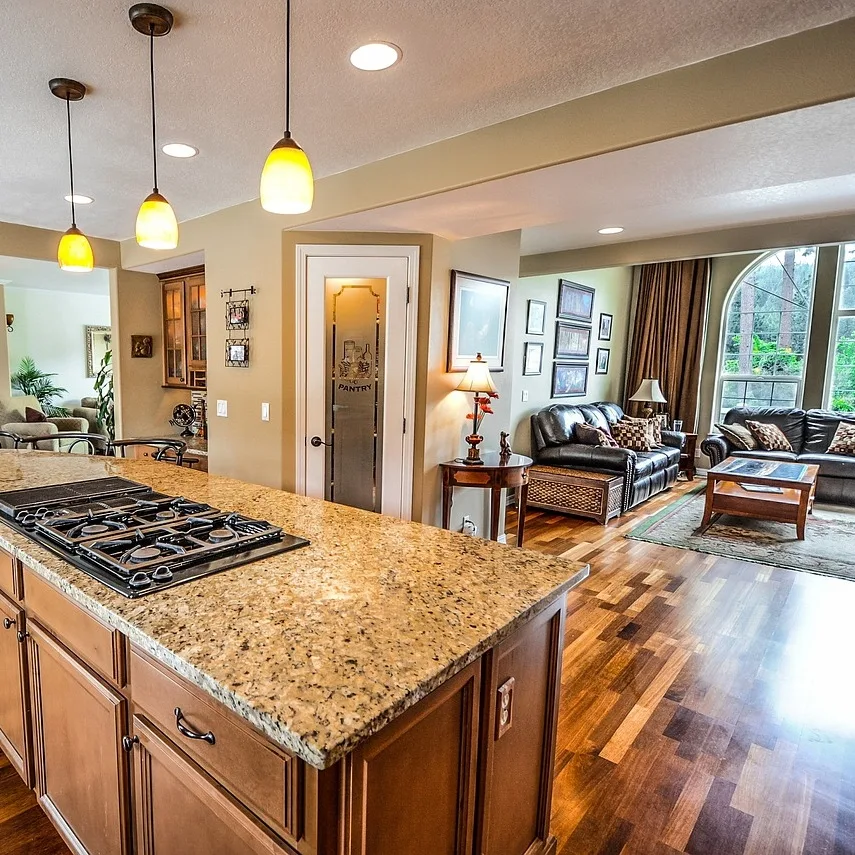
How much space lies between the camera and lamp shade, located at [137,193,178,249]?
6.20 feet

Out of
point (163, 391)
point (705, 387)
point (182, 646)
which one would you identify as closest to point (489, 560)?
point (182, 646)

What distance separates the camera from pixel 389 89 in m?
2.12

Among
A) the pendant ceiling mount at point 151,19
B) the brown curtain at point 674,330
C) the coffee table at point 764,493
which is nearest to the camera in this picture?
the pendant ceiling mount at point 151,19

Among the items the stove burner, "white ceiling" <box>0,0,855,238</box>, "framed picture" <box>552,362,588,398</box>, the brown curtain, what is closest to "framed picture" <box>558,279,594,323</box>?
"framed picture" <box>552,362,588,398</box>

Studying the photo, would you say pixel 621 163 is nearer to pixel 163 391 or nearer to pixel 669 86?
pixel 669 86

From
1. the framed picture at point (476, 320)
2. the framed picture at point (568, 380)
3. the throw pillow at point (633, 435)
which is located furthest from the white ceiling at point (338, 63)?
the throw pillow at point (633, 435)

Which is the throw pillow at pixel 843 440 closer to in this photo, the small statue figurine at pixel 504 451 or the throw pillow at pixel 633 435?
the throw pillow at pixel 633 435

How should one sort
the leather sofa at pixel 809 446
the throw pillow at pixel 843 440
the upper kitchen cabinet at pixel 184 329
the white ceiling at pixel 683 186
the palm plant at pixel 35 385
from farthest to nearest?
the palm plant at pixel 35 385
the throw pillow at pixel 843 440
the leather sofa at pixel 809 446
the upper kitchen cabinet at pixel 184 329
the white ceiling at pixel 683 186

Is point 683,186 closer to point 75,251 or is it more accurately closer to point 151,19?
point 151,19

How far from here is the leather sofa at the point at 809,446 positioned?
605 cm

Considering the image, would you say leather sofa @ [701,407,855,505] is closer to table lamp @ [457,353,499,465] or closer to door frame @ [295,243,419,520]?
table lamp @ [457,353,499,465]

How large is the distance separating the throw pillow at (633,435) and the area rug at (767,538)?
2.70 feet

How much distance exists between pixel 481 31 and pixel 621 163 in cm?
83

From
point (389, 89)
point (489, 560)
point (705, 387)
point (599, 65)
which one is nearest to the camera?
point (489, 560)
